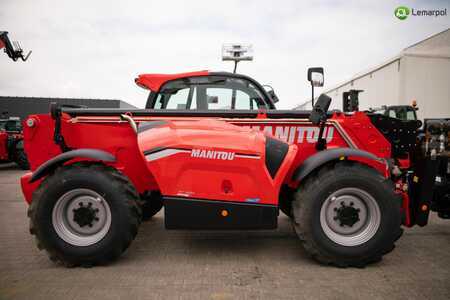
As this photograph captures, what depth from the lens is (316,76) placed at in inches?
142

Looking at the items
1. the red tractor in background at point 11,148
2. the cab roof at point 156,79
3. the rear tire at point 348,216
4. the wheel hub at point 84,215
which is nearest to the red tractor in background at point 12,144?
the red tractor in background at point 11,148

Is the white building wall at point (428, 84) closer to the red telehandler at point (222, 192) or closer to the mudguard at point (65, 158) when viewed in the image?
the red telehandler at point (222, 192)

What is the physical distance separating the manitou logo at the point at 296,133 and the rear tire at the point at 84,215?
4.91 feet

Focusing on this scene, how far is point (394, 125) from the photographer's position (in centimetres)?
388

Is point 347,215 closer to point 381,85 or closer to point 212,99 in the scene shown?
point 212,99

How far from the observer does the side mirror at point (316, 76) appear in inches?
141

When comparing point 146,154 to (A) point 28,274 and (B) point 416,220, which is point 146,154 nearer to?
(A) point 28,274

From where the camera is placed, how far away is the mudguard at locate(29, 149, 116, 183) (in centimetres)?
341

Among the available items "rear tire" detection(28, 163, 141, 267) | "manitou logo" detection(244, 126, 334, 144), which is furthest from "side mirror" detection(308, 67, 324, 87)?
"rear tire" detection(28, 163, 141, 267)

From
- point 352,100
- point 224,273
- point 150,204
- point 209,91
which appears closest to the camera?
point 224,273

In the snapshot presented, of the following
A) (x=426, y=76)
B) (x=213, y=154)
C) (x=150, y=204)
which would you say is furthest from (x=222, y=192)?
(x=426, y=76)

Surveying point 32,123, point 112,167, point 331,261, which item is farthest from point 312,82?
point 32,123

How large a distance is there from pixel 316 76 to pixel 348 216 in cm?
139

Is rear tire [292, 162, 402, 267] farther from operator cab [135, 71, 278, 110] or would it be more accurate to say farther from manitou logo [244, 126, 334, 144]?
operator cab [135, 71, 278, 110]
